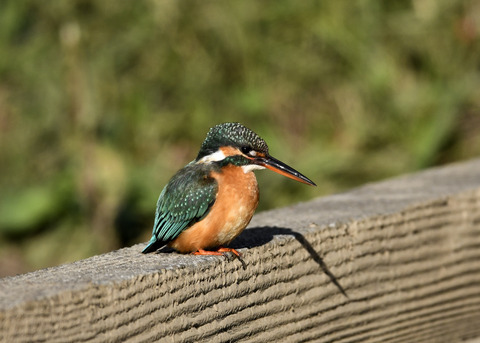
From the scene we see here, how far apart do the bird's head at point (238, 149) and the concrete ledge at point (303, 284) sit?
18 centimetres

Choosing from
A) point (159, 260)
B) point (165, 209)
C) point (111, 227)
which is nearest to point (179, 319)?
point (159, 260)

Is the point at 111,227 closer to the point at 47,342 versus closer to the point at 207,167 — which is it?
the point at 207,167

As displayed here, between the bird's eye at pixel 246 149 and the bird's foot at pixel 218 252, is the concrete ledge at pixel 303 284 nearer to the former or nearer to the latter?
the bird's foot at pixel 218 252

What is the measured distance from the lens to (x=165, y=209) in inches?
103

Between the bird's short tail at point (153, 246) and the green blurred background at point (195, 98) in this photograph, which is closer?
the bird's short tail at point (153, 246)

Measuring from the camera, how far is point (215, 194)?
8.36ft

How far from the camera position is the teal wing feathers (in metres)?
2.49

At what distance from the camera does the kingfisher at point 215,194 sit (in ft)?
7.90

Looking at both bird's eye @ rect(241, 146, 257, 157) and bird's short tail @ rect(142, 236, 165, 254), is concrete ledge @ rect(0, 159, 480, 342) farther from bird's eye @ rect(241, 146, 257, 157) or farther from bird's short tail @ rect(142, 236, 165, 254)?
bird's eye @ rect(241, 146, 257, 157)

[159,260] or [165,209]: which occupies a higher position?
[165,209]

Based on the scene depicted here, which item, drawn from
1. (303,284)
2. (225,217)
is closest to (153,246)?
(225,217)

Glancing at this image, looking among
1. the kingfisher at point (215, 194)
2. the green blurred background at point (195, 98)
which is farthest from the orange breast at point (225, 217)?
the green blurred background at point (195, 98)

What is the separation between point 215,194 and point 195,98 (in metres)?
2.32

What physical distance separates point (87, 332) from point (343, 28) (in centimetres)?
377
